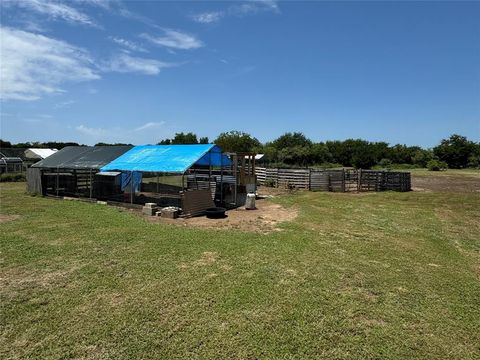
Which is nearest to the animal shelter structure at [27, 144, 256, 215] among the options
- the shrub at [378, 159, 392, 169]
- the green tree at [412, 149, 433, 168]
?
the shrub at [378, 159, 392, 169]

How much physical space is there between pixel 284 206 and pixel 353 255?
809 centimetres

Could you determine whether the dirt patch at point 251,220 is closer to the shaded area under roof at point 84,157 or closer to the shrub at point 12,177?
the shaded area under roof at point 84,157

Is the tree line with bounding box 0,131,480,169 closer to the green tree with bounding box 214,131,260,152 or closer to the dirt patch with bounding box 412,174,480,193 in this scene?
the green tree with bounding box 214,131,260,152

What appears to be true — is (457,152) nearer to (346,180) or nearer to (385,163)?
(385,163)

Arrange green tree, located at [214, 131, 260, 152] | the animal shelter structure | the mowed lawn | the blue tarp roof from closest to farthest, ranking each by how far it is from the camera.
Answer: the mowed lawn, the blue tarp roof, the animal shelter structure, green tree, located at [214, 131, 260, 152]

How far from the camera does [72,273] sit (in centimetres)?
678

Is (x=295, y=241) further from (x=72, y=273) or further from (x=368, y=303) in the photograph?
(x=72, y=273)

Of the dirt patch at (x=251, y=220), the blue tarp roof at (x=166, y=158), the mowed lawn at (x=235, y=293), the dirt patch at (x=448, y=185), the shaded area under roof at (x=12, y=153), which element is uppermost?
the shaded area under roof at (x=12, y=153)

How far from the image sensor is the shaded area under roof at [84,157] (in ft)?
60.9

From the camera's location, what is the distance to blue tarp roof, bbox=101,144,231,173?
50.6 ft

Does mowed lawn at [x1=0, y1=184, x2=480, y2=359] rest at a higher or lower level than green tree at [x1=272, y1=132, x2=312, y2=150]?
lower

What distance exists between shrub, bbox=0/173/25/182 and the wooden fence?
23.2 metres

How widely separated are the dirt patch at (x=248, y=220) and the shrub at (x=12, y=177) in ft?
72.0

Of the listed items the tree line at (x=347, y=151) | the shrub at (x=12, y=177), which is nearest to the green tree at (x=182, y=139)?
the tree line at (x=347, y=151)
